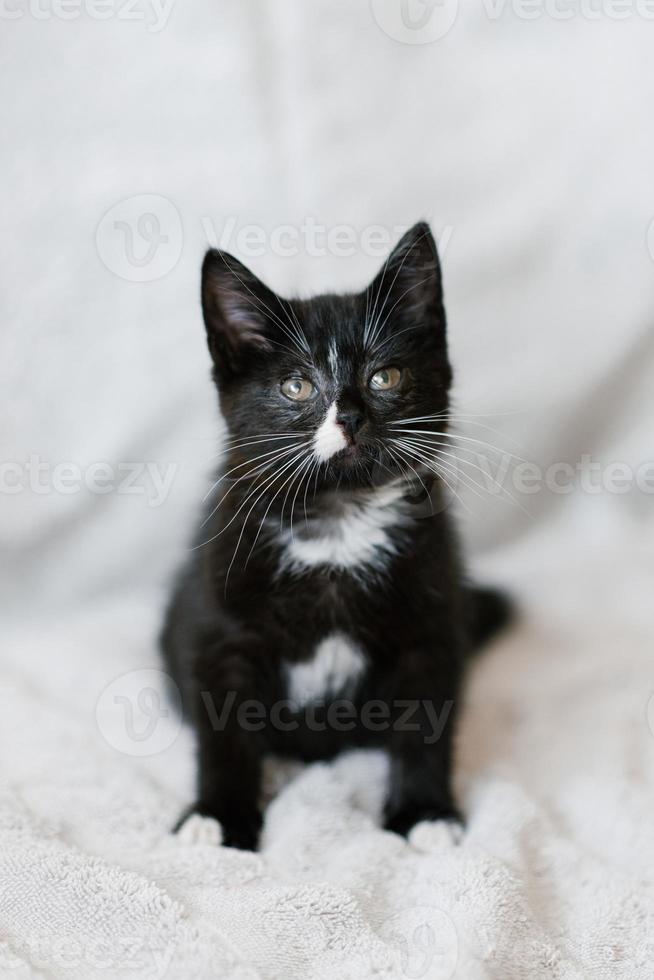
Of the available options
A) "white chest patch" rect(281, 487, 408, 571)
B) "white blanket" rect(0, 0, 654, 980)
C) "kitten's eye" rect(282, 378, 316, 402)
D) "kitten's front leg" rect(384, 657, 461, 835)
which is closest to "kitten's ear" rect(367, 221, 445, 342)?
"kitten's eye" rect(282, 378, 316, 402)

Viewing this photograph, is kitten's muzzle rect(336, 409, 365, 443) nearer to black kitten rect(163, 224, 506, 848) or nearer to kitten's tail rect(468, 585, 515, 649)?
black kitten rect(163, 224, 506, 848)

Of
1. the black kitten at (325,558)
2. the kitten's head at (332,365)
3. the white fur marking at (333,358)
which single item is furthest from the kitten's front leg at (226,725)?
the white fur marking at (333,358)

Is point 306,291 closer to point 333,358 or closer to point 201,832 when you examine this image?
point 333,358

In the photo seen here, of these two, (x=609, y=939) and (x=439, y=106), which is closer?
(x=609, y=939)

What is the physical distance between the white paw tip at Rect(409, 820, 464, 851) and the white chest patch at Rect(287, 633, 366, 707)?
0.25 m

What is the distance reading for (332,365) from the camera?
62.2 inches

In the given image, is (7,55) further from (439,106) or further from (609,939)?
(609,939)

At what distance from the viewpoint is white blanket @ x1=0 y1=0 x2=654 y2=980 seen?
1923mm

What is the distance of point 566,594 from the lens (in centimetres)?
246

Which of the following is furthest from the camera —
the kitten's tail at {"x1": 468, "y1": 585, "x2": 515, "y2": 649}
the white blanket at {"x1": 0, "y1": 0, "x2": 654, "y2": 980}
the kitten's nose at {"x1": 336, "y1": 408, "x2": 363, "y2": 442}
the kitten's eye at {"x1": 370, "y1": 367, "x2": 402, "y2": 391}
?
the kitten's tail at {"x1": 468, "y1": 585, "x2": 515, "y2": 649}

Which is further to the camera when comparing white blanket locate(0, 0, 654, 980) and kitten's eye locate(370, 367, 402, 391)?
white blanket locate(0, 0, 654, 980)

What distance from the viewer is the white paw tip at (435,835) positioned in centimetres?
159

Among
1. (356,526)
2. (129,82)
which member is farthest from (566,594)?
(129,82)

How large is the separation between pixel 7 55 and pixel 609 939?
80.1 inches
